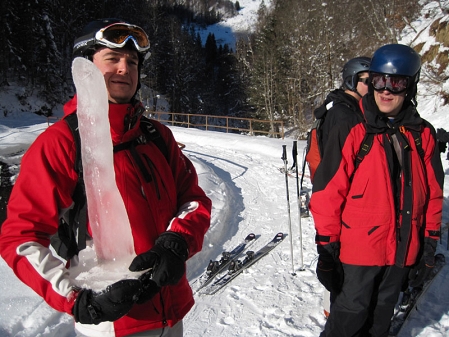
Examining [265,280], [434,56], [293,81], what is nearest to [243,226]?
[265,280]

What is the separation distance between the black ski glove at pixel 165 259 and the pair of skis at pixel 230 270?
272 centimetres

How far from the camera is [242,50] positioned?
33.4 metres

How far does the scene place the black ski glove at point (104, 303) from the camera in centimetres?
122

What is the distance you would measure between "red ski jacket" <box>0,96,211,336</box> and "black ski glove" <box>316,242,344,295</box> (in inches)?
37.6

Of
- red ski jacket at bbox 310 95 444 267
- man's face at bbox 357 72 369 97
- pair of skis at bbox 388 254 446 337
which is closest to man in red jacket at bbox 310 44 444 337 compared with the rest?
red ski jacket at bbox 310 95 444 267

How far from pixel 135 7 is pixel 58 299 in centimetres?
4297

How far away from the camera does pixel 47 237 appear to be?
1.30 m

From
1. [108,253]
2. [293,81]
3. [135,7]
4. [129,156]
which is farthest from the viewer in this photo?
[135,7]

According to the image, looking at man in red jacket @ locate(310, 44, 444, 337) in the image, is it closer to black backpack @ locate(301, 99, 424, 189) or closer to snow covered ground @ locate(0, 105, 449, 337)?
black backpack @ locate(301, 99, 424, 189)

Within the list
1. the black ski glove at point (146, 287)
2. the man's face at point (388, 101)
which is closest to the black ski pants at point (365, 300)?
the man's face at point (388, 101)

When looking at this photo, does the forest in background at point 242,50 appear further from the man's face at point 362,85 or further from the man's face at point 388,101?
the man's face at point 388,101

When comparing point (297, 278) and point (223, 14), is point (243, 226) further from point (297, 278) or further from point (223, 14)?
point (223, 14)

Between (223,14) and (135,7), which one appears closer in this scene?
(135,7)

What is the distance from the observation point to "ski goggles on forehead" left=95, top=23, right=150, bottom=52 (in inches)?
60.9
